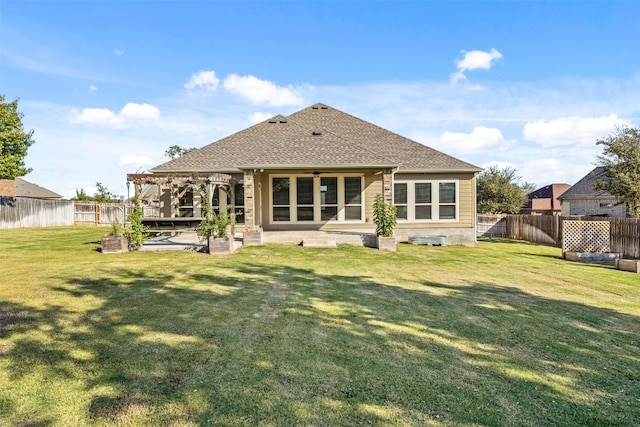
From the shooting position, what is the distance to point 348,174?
1473 cm

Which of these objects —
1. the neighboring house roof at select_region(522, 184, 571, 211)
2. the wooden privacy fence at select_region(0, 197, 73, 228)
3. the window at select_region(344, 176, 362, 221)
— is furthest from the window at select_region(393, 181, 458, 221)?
the neighboring house roof at select_region(522, 184, 571, 211)

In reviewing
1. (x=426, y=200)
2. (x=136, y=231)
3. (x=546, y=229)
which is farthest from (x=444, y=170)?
(x=136, y=231)

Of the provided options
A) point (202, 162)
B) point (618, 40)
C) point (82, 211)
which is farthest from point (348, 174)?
point (82, 211)

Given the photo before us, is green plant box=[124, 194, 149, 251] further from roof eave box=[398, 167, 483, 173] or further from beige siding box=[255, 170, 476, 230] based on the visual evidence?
roof eave box=[398, 167, 483, 173]

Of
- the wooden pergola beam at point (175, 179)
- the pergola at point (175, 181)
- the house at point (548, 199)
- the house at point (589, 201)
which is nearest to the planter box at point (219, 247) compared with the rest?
the pergola at point (175, 181)

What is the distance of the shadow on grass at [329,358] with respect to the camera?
2584 mm

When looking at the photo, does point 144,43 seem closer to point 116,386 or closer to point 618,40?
point 116,386

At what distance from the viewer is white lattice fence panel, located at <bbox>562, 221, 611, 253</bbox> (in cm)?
1202

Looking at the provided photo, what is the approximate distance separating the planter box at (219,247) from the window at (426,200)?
26.4ft

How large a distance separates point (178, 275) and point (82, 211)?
23839 millimetres

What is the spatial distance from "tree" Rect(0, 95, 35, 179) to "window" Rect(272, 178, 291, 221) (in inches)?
864

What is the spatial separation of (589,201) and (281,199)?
95.7 ft

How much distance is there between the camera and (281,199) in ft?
48.7

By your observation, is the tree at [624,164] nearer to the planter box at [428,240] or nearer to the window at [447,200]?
the window at [447,200]
